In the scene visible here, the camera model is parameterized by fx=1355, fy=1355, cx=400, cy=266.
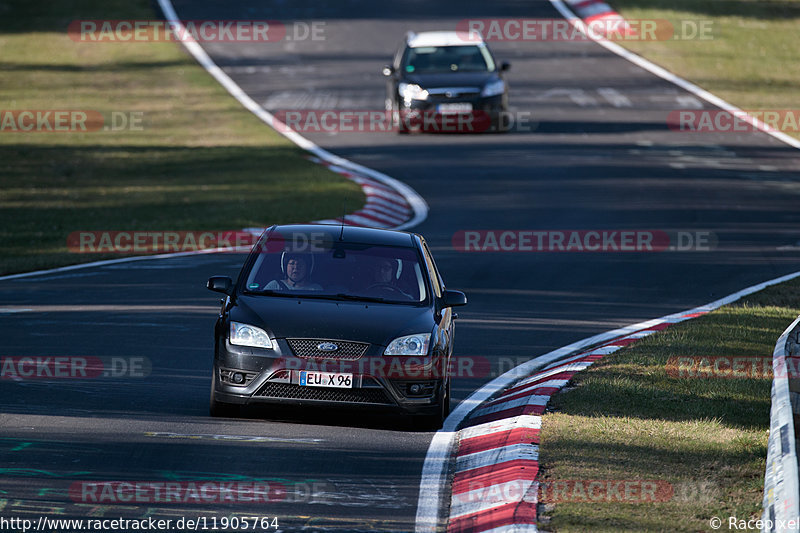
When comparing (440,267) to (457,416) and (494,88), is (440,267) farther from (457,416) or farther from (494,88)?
(494,88)

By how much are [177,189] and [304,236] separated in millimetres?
14558

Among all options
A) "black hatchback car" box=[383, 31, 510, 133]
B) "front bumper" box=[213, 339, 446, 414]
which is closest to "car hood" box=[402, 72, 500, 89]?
"black hatchback car" box=[383, 31, 510, 133]

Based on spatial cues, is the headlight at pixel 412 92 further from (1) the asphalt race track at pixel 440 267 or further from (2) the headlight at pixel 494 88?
(2) the headlight at pixel 494 88

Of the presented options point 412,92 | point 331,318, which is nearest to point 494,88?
point 412,92

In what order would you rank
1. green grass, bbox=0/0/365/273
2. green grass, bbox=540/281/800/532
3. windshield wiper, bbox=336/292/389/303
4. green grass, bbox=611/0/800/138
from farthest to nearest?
green grass, bbox=611/0/800/138
green grass, bbox=0/0/365/273
windshield wiper, bbox=336/292/389/303
green grass, bbox=540/281/800/532

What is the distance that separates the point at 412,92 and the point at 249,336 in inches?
784

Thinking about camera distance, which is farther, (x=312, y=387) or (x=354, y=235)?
(x=354, y=235)

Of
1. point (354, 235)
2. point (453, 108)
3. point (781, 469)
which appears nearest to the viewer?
point (781, 469)

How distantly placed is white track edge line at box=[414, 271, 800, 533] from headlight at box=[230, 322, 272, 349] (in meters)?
1.45

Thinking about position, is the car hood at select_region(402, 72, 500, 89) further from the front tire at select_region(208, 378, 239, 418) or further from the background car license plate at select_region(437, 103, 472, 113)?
the front tire at select_region(208, 378, 239, 418)

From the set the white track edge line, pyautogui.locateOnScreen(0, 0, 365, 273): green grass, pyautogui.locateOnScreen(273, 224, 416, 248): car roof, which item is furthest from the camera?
pyautogui.locateOnScreen(0, 0, 365, 273): green grass

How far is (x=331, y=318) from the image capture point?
10219 mm

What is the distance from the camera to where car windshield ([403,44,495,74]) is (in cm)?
3016

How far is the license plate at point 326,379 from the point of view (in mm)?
9906
